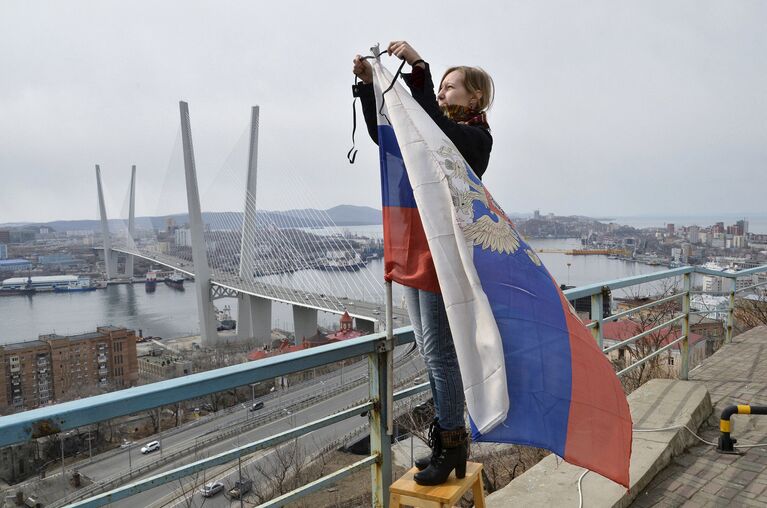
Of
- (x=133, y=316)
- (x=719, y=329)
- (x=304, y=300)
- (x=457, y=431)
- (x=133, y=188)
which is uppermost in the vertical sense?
(x=133, y=188)

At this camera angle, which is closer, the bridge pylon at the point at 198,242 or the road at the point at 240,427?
the road at the point at 240,427

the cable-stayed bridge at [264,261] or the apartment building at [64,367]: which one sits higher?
the cable-stayed bridge at [264,261]

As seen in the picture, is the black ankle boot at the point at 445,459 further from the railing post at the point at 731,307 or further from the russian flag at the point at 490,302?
the railing post at the point at 731,307

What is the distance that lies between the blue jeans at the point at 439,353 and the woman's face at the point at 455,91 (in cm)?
42

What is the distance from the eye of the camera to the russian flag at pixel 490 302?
40.1 inches

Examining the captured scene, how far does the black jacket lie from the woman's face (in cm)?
7

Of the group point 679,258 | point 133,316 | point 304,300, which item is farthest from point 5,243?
point 679,258

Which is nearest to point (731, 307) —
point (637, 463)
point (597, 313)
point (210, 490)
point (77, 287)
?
point (597, 313)

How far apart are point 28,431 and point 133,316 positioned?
27.4 m

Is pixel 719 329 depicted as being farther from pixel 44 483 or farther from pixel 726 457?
pixel 44 483

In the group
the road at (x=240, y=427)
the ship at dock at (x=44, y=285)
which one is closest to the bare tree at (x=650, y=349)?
the road at (x=240, y=427)

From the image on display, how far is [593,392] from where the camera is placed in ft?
3.72

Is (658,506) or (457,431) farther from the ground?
(457,431)

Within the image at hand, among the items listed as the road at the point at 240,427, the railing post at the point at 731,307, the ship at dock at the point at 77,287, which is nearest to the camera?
the road at the point at 240,427
